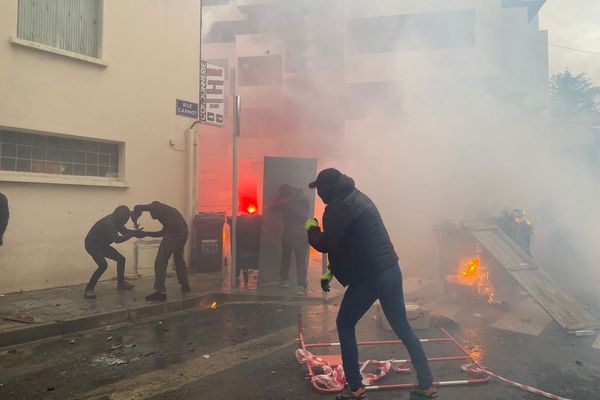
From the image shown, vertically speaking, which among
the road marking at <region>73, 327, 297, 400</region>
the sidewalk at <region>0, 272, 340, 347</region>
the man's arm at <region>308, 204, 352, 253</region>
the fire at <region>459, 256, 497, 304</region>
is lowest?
the road marking at <region>73, 327, 297, 400</region>

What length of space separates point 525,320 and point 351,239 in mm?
3311

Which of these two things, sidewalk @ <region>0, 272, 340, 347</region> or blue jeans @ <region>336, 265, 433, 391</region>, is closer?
blue jeans @ <region>336, 265, 433, 391</region>

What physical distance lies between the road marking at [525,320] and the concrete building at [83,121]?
5.09m

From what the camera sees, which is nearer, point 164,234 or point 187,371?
point 187,371

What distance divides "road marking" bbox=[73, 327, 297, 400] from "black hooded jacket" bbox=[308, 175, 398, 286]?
1.39 meters

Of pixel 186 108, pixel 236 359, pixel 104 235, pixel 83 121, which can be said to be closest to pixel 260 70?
pixel 186 108

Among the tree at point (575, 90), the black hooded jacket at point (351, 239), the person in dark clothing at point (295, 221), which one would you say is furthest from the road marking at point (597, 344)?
the tree at point (575, 90)

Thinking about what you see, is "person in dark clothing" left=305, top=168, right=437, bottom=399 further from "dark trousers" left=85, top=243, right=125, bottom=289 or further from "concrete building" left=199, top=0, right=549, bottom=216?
"concrete building" left=199, top=0, right=549, bottom=216

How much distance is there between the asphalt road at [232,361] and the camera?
284 cm

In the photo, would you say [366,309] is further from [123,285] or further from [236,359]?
[123,285]

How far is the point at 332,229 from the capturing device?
2506 millimetres

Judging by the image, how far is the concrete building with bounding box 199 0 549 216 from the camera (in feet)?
32.1

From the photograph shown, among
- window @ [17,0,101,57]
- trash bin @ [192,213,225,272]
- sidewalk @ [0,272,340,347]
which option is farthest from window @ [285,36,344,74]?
sidewalk @ [0,272,340,347]

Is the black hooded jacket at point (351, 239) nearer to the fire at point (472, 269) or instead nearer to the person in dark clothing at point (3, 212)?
the fire at point (472, 269)
